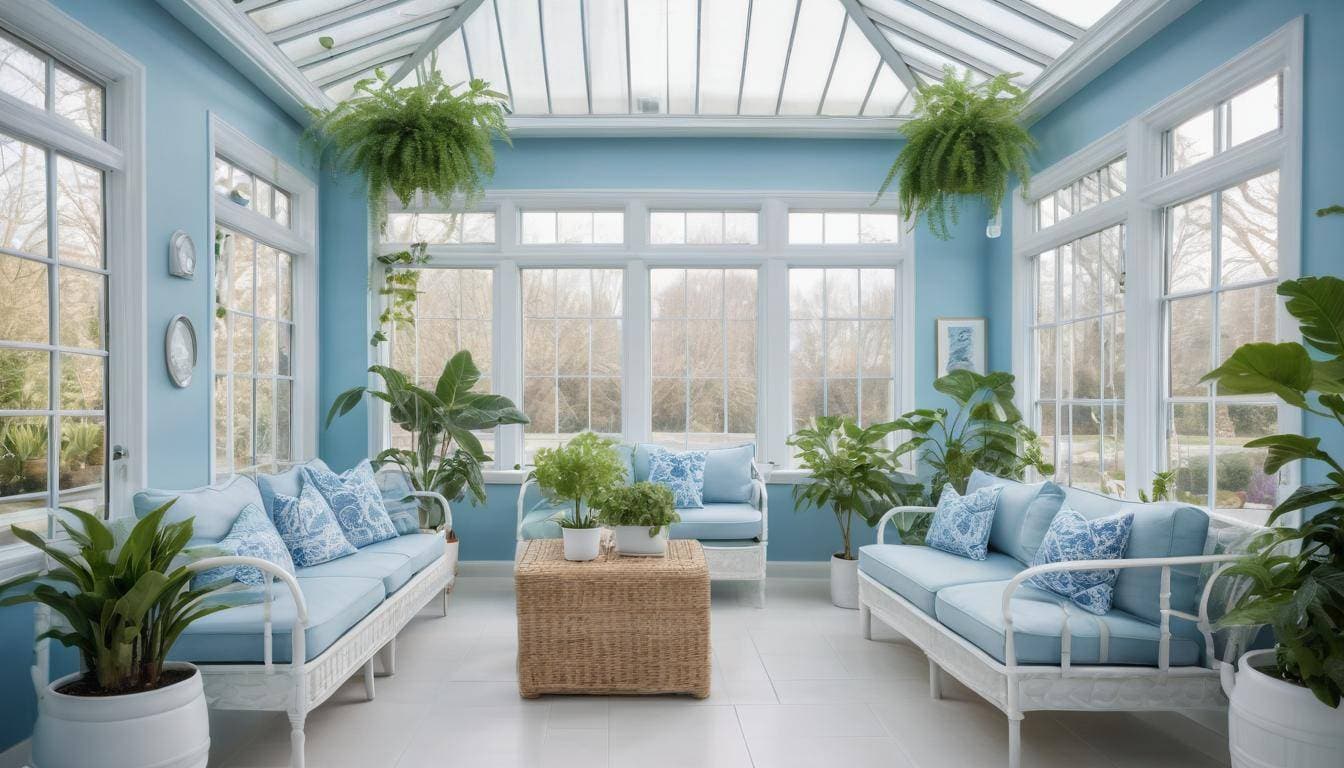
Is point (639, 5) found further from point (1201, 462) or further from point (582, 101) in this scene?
point (1201, 462)

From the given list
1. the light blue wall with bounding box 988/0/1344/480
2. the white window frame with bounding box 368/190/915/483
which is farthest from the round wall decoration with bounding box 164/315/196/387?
the light blue wall with bounding box 988/0/1344/480

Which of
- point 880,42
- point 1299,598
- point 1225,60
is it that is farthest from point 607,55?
point 1299,598

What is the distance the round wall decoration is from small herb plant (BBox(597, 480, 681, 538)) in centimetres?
208

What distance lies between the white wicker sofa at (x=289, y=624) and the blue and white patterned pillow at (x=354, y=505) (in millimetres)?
131

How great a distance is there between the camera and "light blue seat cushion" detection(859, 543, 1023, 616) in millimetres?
3527

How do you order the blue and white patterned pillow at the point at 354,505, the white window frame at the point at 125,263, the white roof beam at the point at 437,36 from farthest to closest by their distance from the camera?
1. the white roof beam at the point at 437,36
2. the blue and white patterned pillow at the point at 354,505
3. the white window frame at the point at 125,263

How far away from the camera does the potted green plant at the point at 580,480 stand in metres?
3.57

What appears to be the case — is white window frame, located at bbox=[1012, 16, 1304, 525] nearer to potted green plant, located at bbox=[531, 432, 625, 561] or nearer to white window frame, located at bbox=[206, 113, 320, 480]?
potted green plant, located at bbox=[531, 432, 625, 561]

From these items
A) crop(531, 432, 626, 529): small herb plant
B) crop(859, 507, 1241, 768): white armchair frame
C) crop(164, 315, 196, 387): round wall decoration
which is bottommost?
crop(859, 507, 1241, 768): white armchair frame

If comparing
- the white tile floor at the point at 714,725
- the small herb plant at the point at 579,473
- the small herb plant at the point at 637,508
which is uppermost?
the small herb plant at the point at 579,473

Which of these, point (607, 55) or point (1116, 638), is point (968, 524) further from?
point (607, 55)

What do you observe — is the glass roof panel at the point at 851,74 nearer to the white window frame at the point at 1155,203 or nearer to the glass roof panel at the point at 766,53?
the glass roof panel at the point at 766,53

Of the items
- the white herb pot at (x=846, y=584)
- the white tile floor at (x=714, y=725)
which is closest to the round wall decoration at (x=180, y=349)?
the white tile floor at (x=714, y=725)

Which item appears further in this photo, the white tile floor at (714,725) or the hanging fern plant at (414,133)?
the hanging fern plant at (414,133)
